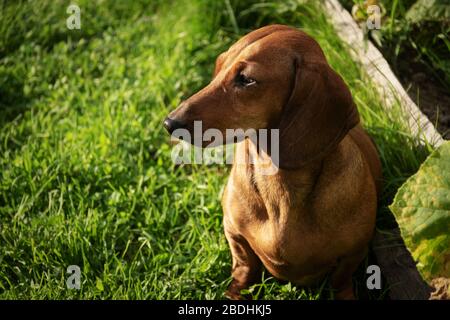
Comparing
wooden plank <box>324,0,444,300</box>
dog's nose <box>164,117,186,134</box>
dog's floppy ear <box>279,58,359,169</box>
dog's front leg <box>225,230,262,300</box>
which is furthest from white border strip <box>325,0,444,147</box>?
dog's nose <box>164,117,186,134</box>

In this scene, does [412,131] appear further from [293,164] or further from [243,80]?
[243,80]

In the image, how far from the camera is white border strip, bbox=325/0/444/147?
9.30 feet

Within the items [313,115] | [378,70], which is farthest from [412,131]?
[313,115]

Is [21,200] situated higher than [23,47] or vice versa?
[23,47]

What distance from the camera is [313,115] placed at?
2164 millimetres

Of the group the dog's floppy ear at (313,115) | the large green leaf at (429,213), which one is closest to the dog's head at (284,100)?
the dog's floppy ear at (313,115)

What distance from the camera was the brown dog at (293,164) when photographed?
84.7 inches

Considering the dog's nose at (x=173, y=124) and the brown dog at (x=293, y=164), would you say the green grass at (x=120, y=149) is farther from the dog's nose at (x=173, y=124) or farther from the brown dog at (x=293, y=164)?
the dog's nose at (x=173, y=124)

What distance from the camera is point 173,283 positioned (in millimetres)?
2848

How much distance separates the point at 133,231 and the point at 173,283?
42 cm

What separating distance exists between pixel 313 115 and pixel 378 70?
40.2 inches

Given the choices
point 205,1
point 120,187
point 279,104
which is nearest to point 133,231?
point 120,187

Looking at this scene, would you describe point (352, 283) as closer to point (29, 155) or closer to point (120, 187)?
point (120, 187)

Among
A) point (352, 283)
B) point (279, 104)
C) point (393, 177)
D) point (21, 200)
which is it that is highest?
point (279, 104)
